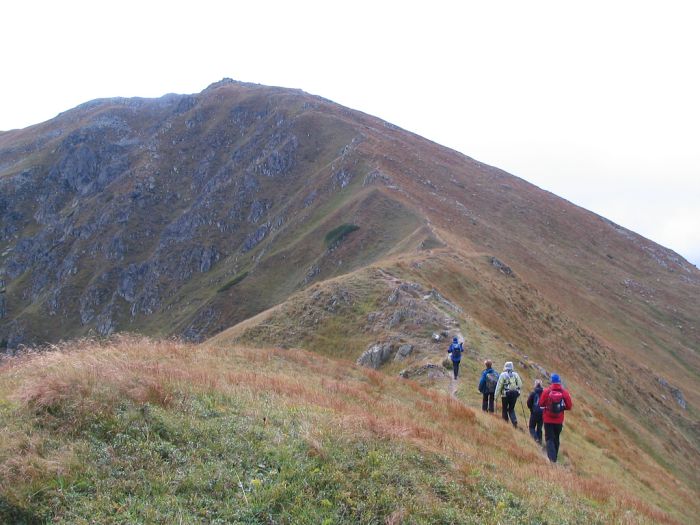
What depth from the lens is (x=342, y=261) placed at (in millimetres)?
50750

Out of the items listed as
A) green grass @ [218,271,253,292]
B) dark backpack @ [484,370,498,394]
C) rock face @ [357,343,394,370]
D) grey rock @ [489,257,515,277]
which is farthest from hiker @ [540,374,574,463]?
green grass @ [218,271,253,292]

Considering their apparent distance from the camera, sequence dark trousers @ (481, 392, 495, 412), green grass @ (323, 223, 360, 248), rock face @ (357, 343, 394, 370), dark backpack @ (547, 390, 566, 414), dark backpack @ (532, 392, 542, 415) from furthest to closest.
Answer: green grass @ (323, 223, 360, 248), rock face @ (357, 343, 394, 370), dark trousers @ (481, 392, 495, 412), dark backpack @ (532, 392, 542, 415), dark backpack @ (547, 390, 566, 414)

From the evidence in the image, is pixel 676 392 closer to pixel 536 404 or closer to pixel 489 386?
pixel 489 386

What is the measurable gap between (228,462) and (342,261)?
143 ft

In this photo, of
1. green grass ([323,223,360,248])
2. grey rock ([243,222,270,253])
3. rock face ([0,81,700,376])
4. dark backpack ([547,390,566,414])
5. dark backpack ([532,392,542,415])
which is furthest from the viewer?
grey rock ([243,222,270,253])

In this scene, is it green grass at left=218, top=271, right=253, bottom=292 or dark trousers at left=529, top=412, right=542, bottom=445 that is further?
green grass at left=218, top=271, right=253, bottom=292

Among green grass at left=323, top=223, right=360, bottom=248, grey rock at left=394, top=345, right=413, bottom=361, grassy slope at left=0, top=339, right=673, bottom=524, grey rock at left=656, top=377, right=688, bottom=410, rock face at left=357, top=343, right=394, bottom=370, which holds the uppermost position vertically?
green grass at left=323, top=223, right=360, bottom=248

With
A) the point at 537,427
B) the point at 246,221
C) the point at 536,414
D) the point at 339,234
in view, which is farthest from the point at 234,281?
the point at 536,414

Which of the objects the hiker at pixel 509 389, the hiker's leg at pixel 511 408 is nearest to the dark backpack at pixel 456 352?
the hiker at pixel 509 389

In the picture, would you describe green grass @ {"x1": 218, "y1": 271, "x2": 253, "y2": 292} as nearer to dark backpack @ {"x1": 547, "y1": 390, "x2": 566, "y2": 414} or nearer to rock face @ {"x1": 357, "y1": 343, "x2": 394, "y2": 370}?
rock face @ {"x1": 357, "y1": 343, "x2": 394, "y2": 370}

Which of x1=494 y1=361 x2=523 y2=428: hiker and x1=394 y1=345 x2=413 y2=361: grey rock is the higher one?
x1=494 y1=361 x2=523 y2=428: hiker

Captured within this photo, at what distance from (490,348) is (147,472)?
774 inches

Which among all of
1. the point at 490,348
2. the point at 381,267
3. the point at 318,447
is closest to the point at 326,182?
the point at 381,267

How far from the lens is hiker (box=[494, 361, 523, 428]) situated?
15.6 meters
